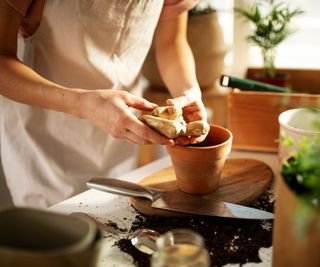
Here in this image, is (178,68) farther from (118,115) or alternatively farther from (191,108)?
(118,115)

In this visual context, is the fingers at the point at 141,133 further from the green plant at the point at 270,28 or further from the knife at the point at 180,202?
→ the green plant at the point at 270,28

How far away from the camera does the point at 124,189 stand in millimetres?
815

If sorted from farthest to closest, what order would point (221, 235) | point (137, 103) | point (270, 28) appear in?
point (270, 28) < point (137, 103) < point (221, 235)

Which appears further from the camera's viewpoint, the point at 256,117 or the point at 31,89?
the point at 256,117

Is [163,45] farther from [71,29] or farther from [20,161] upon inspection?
[20,161]

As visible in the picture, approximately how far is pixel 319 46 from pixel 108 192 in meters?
0.94

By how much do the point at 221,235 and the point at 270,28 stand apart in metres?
0.73

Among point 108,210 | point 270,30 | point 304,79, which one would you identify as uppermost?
point 270,30

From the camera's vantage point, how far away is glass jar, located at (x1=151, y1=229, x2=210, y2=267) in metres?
0.51

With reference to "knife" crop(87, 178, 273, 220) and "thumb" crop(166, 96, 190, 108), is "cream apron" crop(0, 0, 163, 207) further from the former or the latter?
"knife" crop(87, 178, 273, 220)

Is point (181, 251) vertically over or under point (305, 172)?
under

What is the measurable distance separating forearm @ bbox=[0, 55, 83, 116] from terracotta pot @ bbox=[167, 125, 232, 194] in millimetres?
214

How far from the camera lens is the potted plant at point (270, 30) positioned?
124 cm

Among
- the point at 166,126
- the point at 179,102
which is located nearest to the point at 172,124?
the point at 166,126
